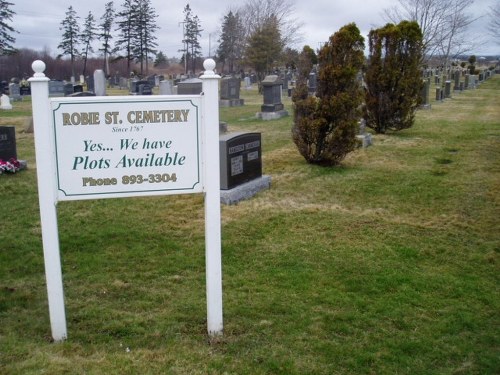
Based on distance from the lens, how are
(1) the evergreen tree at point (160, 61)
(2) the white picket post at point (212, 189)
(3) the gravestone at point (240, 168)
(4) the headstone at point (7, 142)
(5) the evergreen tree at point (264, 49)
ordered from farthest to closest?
1. (1) the evergreen tree at point (160, 61)
2. (5) the evergreen tree at point (264, 49)
3. (4) the headstone at point (7, 142)
4. (3) the gravestone at point (240, 168)
5. (2) the white picket post at point (212, 189)

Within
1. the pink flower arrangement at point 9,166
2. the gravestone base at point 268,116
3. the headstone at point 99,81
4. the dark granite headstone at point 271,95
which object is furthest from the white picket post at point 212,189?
the headstone at point 99,81

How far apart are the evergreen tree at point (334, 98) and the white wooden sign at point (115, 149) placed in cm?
678

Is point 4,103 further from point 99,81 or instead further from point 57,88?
point 57,88

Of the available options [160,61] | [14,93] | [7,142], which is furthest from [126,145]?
[160,61]

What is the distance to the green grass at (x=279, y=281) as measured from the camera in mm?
3670

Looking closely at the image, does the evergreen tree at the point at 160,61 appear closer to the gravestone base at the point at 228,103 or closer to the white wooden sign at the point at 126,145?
the gravestone base at the point at 228,103

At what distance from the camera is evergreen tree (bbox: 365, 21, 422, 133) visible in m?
14.7

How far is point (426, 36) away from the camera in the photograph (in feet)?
133

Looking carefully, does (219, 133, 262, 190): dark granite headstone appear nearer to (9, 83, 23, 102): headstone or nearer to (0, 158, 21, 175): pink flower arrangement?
(0, 158, 21, 175): pink flower arrangement

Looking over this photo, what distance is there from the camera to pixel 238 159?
848 centimetres

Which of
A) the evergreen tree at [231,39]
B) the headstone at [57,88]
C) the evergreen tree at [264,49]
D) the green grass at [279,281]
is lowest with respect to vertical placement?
the green grass at [279,281]

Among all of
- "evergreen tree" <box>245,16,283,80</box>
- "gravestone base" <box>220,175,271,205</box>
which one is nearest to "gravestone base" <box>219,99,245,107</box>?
"evergreen tree" <box>245,16,283,80</box>

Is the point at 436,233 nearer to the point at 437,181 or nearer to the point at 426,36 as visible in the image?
the point at 437,181

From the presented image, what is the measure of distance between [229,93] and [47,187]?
70.7 ft
